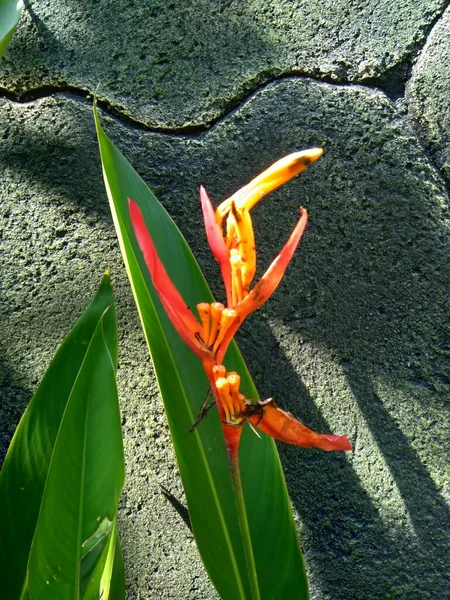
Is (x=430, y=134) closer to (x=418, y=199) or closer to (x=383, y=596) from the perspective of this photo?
(x=418, y=199)

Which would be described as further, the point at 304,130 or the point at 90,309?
the point at 304,130

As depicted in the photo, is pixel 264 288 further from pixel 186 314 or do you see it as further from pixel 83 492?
pixel 83 492

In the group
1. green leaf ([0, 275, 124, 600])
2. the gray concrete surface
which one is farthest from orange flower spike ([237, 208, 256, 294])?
the gray concrete surface

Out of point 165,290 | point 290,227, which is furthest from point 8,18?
point 165,290

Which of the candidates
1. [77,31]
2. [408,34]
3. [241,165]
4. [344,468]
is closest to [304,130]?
[241,165]

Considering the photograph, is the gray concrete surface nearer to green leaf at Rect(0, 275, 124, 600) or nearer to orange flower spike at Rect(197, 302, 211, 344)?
green leaf at Rect(0, 275, 124, 600)

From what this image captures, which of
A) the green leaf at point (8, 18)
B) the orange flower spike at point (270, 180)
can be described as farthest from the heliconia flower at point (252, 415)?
the green leaf at point (8, 18)

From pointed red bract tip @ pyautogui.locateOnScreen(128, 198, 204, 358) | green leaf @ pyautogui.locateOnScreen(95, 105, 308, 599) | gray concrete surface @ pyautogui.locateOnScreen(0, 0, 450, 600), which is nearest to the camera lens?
pointed red bract tip @ pyautogui.locateOnScreen(128, 198, 204, 358)

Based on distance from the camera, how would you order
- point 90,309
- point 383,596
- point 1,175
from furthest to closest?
point 1,175, point 383,596, point 90,309
